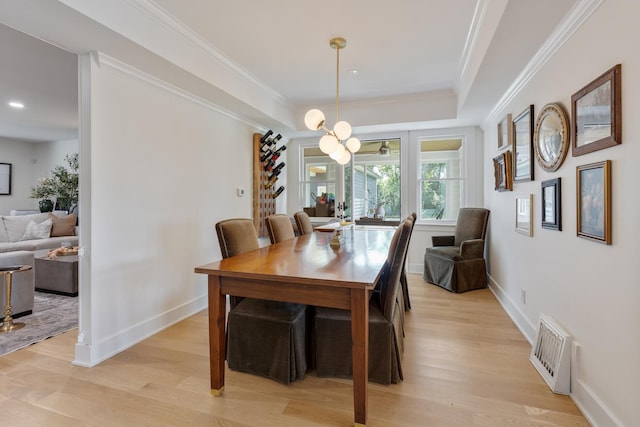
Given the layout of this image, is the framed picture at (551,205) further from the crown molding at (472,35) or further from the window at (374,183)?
the window at (374,183)

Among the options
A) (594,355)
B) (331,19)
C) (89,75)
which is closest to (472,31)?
(331,19)

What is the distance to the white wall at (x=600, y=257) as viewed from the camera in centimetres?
139

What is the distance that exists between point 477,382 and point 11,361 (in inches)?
128

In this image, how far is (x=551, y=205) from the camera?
2236 millimetres

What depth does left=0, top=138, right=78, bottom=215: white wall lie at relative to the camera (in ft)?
21.6

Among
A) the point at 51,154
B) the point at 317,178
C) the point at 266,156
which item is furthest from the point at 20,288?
the point at 51,154

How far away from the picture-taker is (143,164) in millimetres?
2701

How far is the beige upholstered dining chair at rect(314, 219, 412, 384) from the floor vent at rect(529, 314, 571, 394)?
91 cm

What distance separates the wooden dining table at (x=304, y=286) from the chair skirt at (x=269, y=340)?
0.75 feet

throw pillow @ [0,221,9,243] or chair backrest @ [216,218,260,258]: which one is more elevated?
chair backrest @ [216,218,260,258]

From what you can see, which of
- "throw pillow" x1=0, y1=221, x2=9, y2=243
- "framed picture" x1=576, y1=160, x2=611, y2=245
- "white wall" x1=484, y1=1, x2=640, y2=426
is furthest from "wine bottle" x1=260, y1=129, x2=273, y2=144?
"throw pillow" x1=0, y1=221, x2=9, y2=243

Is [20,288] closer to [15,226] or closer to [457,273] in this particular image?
[15,226]

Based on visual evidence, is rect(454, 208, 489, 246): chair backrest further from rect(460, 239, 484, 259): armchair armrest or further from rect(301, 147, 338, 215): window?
rect(301, 147, 338, 215): window

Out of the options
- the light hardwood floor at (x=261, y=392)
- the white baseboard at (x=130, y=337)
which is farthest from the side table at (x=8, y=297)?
the white baseboard at (x=130, y=337)
